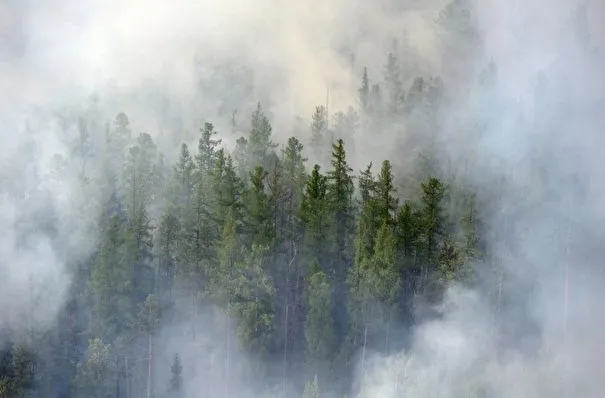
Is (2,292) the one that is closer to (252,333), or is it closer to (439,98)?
(252,333)

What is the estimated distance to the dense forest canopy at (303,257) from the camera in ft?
145

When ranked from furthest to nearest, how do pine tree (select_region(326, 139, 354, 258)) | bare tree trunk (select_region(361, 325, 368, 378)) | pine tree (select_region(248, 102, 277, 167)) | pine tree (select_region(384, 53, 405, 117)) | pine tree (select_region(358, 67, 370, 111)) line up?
1. pine tree (select_region(384, 53, 405, 117))
2. pine tree (select_region(358, 67, 370, 111))
3. pine tree (select_region(248, 102, 277, 167))
4. pine tree (select_region(326, 139, 354, 258))
5. bare tree trunk (select_region(361, 325, 368, 378))

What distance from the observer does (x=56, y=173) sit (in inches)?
1983

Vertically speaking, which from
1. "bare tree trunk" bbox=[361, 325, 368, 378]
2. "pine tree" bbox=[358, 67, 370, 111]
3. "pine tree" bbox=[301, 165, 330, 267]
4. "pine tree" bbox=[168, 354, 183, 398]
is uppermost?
"pine tree" bbox=[358, 67, 370, 111]

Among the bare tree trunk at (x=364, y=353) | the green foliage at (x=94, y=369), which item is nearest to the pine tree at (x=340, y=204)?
the bare tree trunk at (x=364, y=353)

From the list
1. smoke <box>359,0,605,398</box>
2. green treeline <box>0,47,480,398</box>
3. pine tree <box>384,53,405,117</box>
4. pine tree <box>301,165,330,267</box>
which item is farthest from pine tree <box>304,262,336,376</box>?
pine tree <box>384,53,405,117</box>

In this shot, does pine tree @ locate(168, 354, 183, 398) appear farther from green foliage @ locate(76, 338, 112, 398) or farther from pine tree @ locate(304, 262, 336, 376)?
pine tree @ locate(304, 262, 336, 376)

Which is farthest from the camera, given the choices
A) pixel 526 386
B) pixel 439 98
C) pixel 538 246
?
pixel 439 98

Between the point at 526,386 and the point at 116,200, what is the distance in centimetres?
2562

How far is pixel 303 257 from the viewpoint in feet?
154

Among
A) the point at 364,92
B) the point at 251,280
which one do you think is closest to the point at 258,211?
the point at 251,280

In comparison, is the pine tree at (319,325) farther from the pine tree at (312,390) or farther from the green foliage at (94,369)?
the green foliage at (94,369)

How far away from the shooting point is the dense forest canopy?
4434 cm

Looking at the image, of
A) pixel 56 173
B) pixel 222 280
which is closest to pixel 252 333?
pixel 222 280
